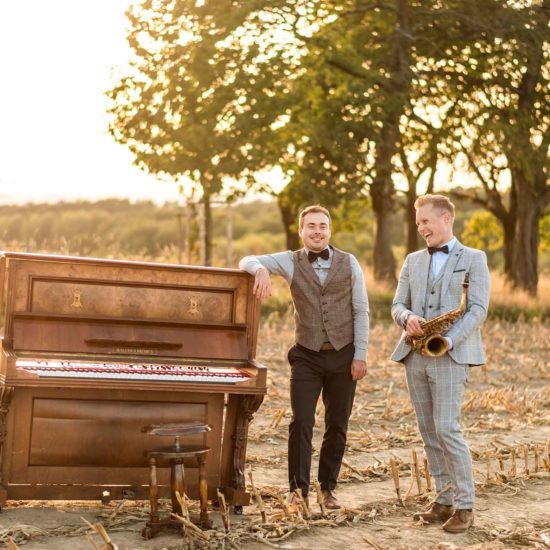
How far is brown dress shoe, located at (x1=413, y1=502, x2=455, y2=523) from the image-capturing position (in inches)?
291

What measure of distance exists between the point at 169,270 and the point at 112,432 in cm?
119

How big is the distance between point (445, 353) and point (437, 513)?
1.10 m

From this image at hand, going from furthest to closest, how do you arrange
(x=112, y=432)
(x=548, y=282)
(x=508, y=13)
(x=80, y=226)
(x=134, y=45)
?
(x=80, y=226), (x=548, y=282), (x=508, y=13), (x=134, y=45), (x=112, y=432)

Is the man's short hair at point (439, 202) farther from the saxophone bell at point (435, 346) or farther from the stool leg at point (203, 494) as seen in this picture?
the stool leg at point (203, 494)

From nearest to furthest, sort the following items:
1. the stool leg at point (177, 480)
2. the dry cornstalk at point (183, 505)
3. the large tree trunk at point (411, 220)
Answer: the dry cornstalk at point (183, 505), the stool leg at point (177, 480), the large tree trunk at point (411, 220)

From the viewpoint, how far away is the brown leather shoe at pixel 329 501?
764 cm

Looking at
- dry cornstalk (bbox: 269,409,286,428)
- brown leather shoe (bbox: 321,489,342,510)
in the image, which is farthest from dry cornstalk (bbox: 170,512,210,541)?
dry cornstalk (bbox: 269,409,286,428)

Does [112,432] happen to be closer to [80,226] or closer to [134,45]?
[134,45]

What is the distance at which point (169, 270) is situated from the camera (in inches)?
311

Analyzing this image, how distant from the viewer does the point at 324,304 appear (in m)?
7.69

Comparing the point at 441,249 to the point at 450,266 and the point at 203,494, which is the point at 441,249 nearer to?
the point at 450,266

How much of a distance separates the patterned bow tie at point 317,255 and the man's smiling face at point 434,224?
78 centimetres

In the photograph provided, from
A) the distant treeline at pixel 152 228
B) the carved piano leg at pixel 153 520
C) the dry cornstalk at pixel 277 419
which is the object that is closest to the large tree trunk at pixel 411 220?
the distant treeline at pixel 152 228

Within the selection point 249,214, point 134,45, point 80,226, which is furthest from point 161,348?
point 249,214
